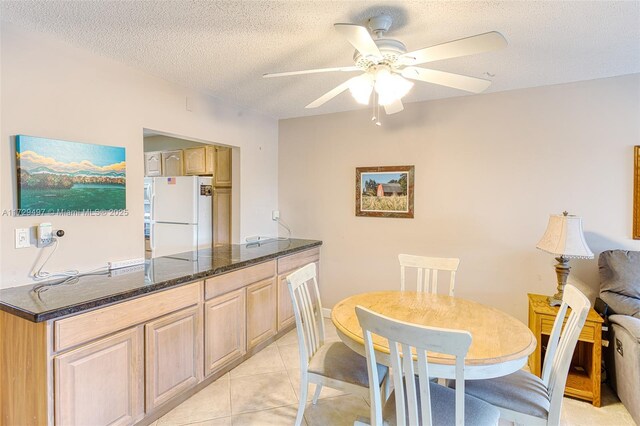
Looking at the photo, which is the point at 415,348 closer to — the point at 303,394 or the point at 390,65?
the point at 303,394

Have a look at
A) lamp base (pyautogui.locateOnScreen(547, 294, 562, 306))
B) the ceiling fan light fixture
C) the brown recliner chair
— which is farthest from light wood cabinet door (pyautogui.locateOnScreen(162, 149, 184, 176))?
the brown recliner chair

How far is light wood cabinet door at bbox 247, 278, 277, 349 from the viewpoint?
9.09 ft

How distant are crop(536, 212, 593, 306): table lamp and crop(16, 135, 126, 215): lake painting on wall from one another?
311 cm

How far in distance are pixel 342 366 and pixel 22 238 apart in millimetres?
1949

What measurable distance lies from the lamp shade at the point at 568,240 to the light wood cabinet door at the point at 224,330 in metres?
2.38

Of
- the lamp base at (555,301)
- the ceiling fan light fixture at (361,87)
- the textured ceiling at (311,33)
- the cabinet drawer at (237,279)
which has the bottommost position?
the lamp base at (555,301)

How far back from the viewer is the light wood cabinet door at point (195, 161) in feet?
12.6

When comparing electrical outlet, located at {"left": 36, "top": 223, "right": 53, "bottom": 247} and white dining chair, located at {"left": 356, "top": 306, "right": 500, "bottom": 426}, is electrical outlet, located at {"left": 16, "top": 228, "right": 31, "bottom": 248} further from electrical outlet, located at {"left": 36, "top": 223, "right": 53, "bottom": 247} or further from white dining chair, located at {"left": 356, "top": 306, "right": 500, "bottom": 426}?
white dining chair, located at {"left": 356, "top": 306, "right": 500, "bottom": 426}

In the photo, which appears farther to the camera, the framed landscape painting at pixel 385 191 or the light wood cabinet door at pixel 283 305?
the framed landscape painting at pixel 385 191

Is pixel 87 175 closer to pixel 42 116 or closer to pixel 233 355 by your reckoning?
pixel 42 116

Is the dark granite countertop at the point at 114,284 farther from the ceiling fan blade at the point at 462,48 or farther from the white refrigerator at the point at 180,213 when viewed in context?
the ceiling fan blade at the point at 462,48

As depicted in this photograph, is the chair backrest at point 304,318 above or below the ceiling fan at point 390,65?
below

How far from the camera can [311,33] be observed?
1899 mm

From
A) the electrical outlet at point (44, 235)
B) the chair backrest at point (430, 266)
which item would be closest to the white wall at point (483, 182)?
the chair backrest at point (430, 266)
